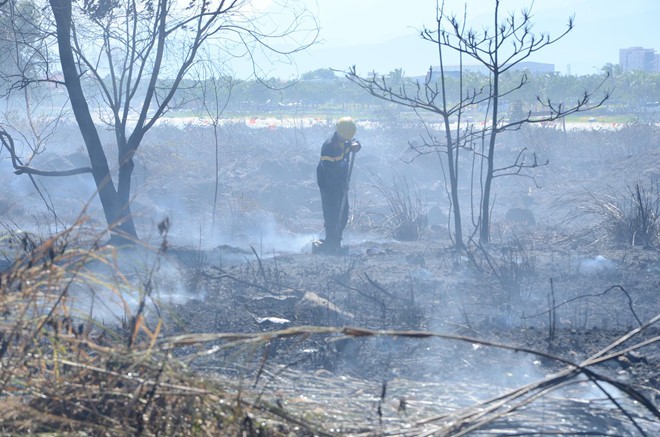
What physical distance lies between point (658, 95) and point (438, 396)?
38.7 m

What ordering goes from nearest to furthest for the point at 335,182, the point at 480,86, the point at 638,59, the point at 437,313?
the point at 437,313 < the point at 335,182 < the point at 480,86 < the point at 638,59

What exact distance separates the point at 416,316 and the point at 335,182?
16.2ft

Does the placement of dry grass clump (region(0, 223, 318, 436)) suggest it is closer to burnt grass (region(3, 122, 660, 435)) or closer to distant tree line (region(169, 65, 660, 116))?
burnt grass (region(3, 122, 660, 435))

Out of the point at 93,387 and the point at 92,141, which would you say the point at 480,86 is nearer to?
the point at 92,141

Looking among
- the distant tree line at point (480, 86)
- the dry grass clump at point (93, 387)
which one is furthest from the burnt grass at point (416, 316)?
the distant tree line at point (480, 86)

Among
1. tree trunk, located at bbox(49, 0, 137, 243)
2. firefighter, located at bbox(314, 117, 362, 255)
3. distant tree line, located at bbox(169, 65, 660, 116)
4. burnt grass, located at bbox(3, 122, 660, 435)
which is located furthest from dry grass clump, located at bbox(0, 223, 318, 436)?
distant tree line, located at bbox(169, 65, 660, 116)

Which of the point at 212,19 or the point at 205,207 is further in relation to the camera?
the point at 205,207

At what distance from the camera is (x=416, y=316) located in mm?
6348

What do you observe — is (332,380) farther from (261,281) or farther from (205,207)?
(205,207)

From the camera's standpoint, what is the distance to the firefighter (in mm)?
10836

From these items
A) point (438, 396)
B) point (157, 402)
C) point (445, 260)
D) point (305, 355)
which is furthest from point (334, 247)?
point (157, 402)

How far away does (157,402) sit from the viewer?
3.02 meters

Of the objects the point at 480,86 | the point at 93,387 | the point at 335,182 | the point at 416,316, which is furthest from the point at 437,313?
the point at 480,86

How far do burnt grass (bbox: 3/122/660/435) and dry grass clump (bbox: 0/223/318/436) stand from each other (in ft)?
0.52
